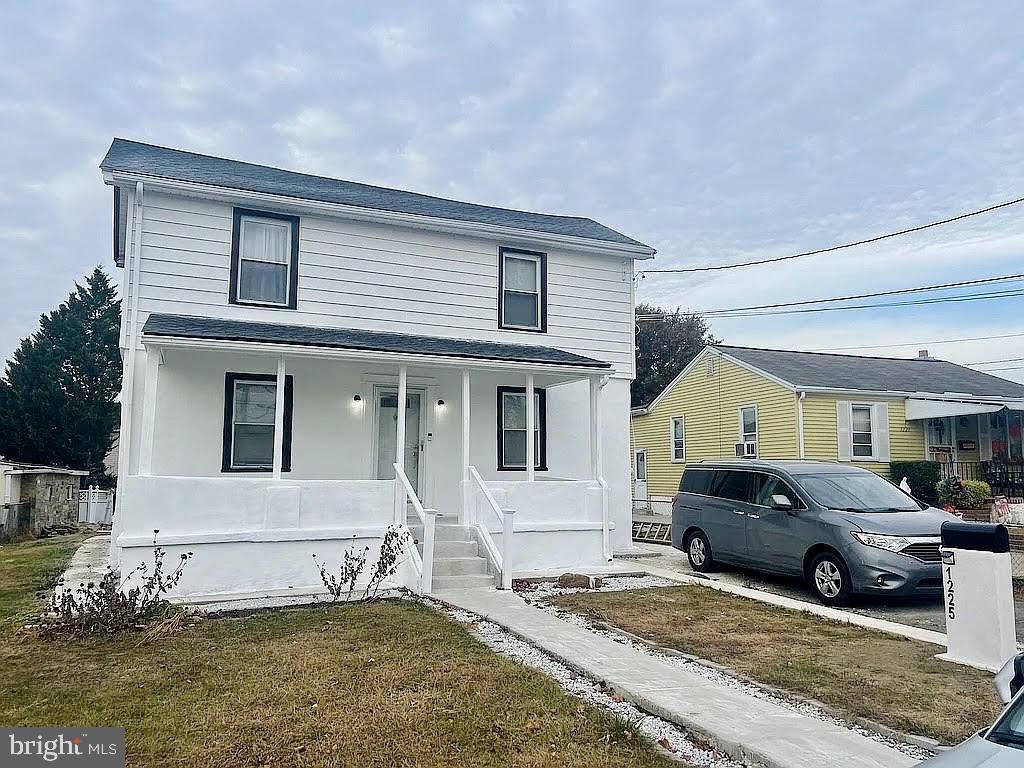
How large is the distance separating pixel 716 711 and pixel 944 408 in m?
18.0

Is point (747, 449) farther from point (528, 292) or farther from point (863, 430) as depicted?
point (528, 292)

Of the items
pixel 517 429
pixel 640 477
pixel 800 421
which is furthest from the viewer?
pixel 640 477

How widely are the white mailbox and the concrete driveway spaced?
1.51 metres

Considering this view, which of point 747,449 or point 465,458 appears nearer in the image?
point 465,458

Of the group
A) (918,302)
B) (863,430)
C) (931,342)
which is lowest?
(863,430)

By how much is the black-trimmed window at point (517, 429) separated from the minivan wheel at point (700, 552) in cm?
283

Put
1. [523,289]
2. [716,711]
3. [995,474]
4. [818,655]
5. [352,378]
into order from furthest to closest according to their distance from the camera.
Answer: [995,474]
[523,289]
[352,378]
[818,655]
[716,711]

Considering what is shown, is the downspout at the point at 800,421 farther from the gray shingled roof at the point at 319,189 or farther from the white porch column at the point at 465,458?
the white porch column at the point at 465,458

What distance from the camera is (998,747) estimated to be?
7.08 ft

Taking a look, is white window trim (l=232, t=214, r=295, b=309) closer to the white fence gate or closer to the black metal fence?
the white fence gate

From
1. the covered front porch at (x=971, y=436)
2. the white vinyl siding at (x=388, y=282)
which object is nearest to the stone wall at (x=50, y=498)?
the white vinyl siding at (x=388, y=282)

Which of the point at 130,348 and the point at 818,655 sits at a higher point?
the point at 130,348

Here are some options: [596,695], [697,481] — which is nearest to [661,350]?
[697,481]

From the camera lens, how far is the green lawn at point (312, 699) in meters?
3.92
